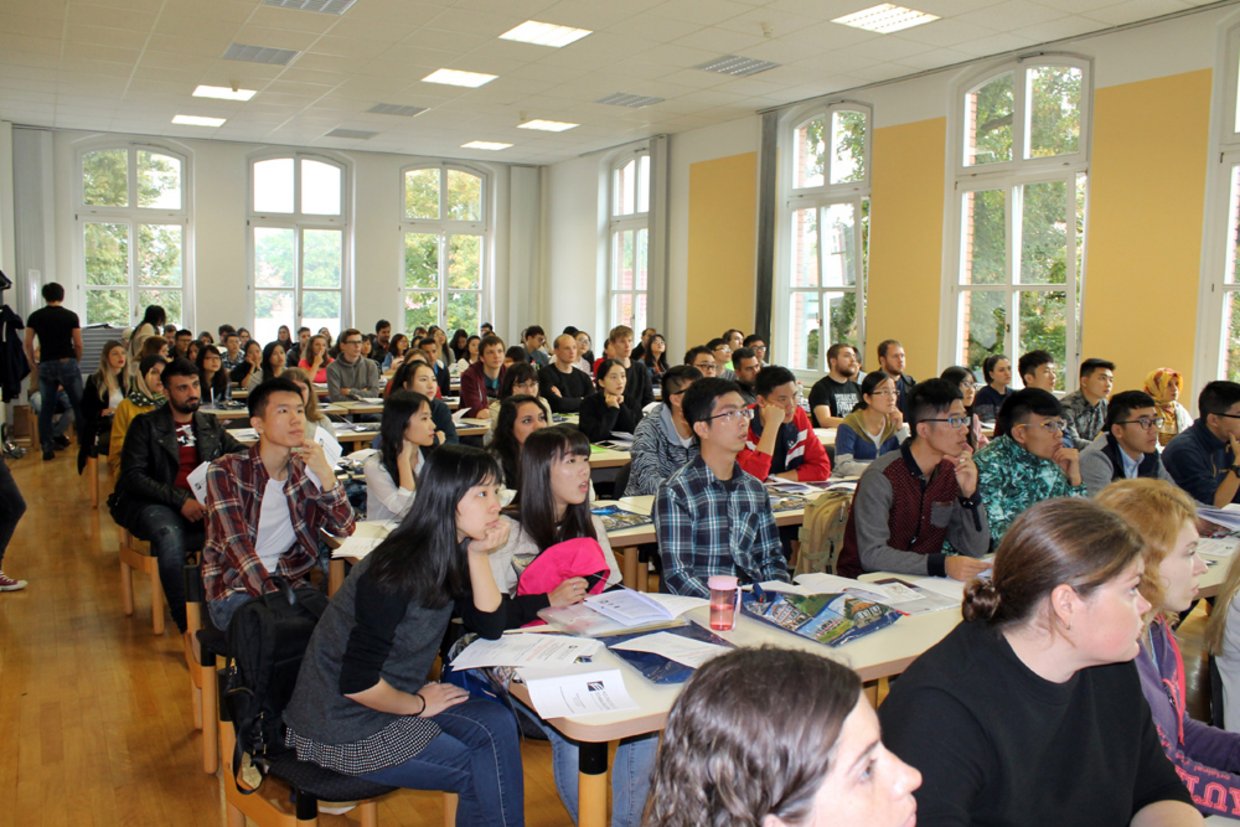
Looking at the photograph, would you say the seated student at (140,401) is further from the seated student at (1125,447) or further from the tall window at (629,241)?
the tall window at (629,241)

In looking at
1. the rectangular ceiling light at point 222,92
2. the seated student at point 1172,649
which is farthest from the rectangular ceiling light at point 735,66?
the seated student at point 1172,649

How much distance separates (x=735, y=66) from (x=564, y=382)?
3799 millimetres

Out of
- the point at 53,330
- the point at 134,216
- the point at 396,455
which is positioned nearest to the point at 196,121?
the point at 134,216

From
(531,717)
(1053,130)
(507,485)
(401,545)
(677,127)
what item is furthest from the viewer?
(677,127)

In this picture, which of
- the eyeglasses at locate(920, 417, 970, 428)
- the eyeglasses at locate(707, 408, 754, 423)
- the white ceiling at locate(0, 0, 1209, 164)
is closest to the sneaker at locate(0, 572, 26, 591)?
the eyeglasses at locate(707, 408, 754, 423)

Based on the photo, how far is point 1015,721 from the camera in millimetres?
1601

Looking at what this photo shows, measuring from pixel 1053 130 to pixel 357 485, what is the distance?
7014 mm

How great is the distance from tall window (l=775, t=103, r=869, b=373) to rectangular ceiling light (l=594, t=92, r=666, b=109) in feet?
5.63

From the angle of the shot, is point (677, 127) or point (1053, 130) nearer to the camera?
point (1053, 130)

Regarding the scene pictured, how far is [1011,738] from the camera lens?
1.59m

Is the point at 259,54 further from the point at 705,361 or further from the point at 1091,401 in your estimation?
the point at 1091,401

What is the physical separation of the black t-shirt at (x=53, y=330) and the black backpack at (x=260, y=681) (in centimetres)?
917

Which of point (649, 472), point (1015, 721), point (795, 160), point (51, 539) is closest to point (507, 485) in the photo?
point (649, 472)

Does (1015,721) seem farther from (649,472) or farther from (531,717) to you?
(649,472)
